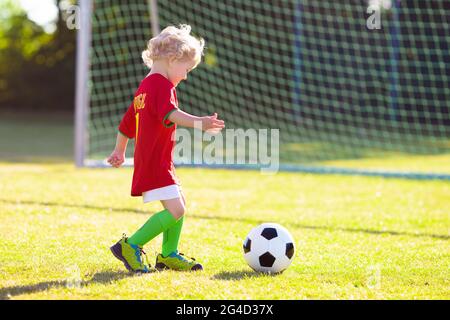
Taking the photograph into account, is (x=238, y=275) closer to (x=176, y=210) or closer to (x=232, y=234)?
(x=176, y=210)

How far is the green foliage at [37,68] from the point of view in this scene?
61.8 feet

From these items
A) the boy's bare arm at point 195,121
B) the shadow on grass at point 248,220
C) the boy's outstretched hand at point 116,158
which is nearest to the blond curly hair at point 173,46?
the boy's bare arm at point 195,121

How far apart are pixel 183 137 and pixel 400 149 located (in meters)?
3.54

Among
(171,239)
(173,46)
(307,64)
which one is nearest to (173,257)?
(171,239)

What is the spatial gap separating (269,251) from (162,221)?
1.79 feet

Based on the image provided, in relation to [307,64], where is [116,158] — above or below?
below

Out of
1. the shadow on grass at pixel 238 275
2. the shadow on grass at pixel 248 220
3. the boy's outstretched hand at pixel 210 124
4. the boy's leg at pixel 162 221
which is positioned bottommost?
the shadow on grass at pixel 238 275

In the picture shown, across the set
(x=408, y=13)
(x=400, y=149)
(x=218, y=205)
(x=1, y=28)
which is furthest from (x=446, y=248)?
(x=1, y=28)

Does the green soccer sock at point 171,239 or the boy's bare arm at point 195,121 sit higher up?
the boy's bare arm at point 195,121

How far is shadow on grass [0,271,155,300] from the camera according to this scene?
3.11 metres

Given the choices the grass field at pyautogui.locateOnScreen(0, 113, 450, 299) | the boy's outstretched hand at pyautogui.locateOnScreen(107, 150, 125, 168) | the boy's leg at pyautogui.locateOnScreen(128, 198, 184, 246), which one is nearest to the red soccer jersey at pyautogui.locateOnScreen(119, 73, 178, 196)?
the boy's leg at pyautogui.locateOnScreen(128, 198, 184, 246)

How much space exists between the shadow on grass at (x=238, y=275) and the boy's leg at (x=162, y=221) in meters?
0.35

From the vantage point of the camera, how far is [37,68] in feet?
62.1

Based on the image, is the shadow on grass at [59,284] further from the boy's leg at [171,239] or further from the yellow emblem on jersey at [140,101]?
the yellow emblem on jersey at [140,101]
